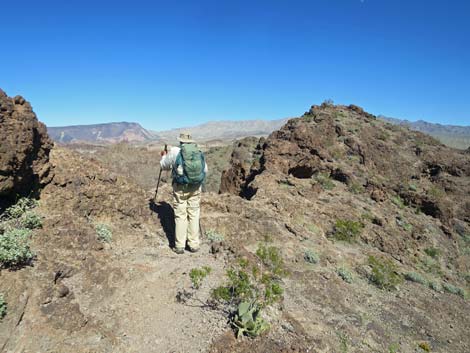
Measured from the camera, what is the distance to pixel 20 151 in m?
5.36

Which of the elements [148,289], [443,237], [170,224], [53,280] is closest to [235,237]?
[170,224]

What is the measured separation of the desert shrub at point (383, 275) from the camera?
7461 mm

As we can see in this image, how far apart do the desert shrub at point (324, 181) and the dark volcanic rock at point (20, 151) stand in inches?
392

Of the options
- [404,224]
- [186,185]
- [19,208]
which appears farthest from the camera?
[404,224]

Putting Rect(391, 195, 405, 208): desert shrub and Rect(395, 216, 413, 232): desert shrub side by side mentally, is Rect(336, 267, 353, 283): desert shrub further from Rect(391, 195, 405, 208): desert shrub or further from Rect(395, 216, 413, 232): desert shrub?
Rect(391, 195, 405, 208): desert shrub

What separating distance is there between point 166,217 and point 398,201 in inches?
429

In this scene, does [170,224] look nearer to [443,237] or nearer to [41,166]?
[41,166]

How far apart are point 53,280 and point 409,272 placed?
807cm

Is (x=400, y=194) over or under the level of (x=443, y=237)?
over

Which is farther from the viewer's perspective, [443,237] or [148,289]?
[443,237]

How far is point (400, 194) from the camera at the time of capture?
1491 centimetres

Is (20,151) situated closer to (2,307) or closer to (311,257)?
(2,307)

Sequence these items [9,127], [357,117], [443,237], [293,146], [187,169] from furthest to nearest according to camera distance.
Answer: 1. [357,117]
2. [293,146]
3. [443,237]
4. [187,169]
5. [9,127]

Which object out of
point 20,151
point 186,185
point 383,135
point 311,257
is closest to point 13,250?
point 20,151
